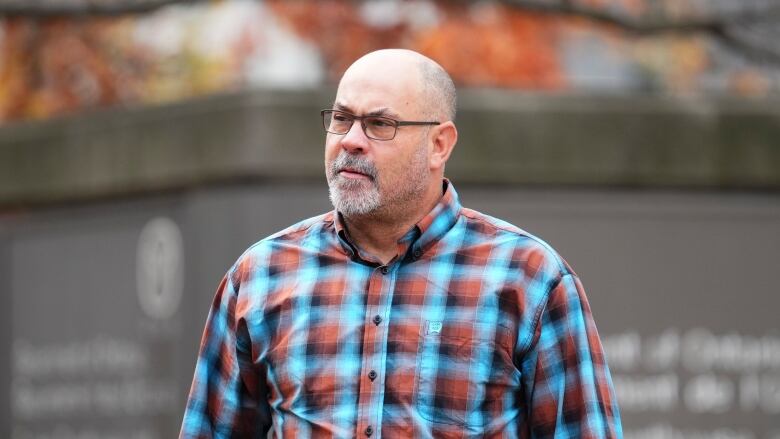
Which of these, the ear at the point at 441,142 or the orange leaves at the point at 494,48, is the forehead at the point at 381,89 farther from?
the orange leaves at the point at 494,48

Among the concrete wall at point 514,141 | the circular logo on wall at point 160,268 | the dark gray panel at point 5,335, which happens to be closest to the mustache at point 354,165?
the concrete wall at point 514,141

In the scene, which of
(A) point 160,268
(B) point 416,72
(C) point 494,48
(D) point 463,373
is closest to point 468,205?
(A) point 160,268

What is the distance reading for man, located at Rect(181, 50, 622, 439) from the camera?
334cm

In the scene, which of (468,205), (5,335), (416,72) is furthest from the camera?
(5,335)

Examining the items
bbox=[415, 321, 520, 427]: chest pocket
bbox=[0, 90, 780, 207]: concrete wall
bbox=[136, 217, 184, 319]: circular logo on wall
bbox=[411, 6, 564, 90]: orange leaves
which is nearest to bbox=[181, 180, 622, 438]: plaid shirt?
bbox=[415, 321, 520, 427]: chest pocket

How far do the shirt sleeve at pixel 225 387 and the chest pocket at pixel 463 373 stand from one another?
441mm

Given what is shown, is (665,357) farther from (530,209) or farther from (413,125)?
(413,125)

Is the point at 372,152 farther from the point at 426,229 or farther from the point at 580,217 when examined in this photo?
the point at 580,217

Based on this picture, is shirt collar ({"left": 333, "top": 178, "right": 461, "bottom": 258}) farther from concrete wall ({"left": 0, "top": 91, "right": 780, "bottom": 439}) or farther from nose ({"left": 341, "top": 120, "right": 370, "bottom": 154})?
concrete wall ({"left": 0, "top": 91, "right": 780, "bottom": 439})

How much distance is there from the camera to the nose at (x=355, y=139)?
3361 millimetres

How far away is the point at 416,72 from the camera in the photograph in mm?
3434

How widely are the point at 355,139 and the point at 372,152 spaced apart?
48 millimetres

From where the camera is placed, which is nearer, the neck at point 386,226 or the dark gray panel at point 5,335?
the neck at point 386,226

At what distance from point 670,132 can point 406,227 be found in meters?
4.70
